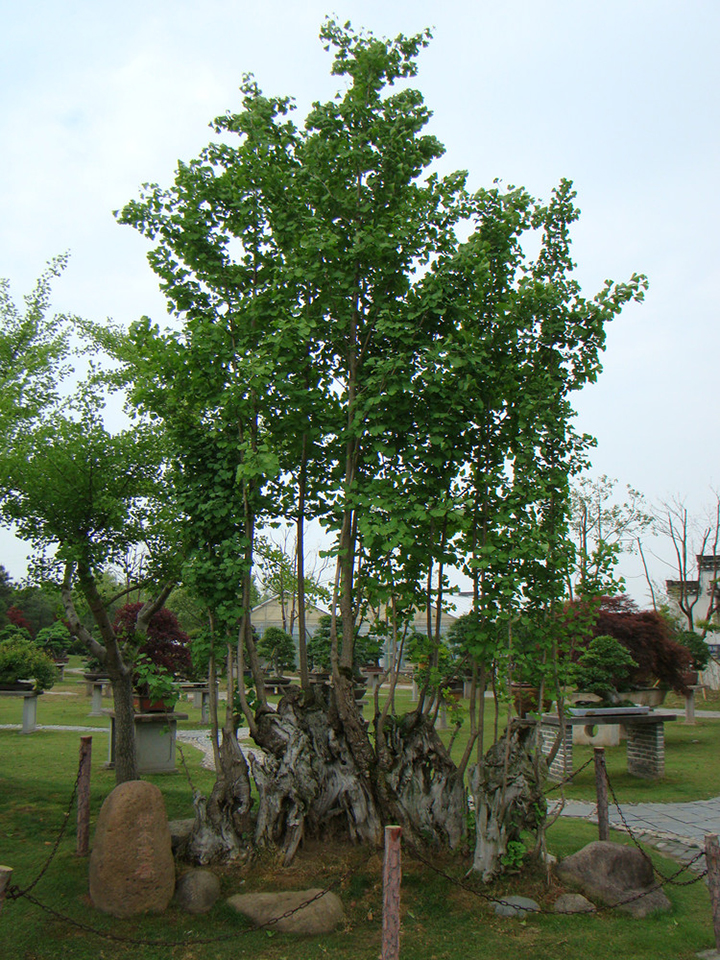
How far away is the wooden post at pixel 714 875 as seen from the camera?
18.3ft

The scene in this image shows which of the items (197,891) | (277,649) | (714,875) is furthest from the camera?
(277,649)

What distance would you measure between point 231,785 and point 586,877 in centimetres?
345

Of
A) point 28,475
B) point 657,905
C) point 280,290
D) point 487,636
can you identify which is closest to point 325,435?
point 280,290

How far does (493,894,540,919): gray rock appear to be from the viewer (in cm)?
624

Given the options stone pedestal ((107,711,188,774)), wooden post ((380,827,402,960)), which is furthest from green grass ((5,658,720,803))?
wooden post ((380,827,402,960))

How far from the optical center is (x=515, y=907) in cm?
621

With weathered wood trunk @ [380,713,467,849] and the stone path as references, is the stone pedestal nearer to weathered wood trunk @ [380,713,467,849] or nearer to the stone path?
weathered wood trunk @ [380,713,467,849]

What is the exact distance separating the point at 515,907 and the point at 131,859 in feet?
10.8

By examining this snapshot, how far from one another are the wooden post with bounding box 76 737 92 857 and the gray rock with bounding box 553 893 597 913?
451 centimetres

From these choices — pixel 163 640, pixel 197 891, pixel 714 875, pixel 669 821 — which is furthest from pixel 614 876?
pixel 163 640

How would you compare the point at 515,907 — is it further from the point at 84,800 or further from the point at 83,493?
the point at 83,493

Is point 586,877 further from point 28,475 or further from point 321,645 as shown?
point 321,645

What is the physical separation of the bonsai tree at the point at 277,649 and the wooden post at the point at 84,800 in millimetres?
16425

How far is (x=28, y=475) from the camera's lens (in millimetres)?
8211
